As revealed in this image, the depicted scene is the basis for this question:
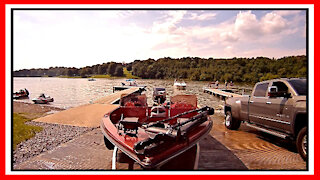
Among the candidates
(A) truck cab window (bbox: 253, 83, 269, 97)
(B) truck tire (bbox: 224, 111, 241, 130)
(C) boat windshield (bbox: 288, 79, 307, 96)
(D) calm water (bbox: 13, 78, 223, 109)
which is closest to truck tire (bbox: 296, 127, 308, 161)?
(C) boat windshield (bbox: 288, 79, 307, 96)

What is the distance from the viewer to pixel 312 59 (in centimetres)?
372

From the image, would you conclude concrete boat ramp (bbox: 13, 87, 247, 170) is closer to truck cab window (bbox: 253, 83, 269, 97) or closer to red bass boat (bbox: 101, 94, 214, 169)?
red bass boat (bbox: 101, 94, 214, 169)

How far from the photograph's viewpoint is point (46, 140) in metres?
6.09

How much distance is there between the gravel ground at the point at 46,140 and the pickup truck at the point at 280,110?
552 centimetres

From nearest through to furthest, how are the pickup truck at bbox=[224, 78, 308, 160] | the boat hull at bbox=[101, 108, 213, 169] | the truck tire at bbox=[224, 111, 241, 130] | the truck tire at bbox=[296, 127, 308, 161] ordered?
the boat hull at bbox=[101, 108, 213, 169]
the truck tire at bbox=[296, 127, 308, 161]
the pickup truck at bbox=[224, 78, 308, 160]
the truck tire at bbox=[224, 111, 241, 130]

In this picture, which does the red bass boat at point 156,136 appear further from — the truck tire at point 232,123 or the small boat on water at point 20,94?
the small boat on water at point 20,94

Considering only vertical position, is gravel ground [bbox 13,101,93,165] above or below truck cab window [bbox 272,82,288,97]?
below

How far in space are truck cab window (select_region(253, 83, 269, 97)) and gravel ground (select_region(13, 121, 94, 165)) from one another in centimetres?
579

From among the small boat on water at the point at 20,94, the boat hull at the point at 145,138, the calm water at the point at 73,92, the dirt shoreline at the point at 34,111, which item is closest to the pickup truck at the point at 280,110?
the boat hull at the point at 145,138

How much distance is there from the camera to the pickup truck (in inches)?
165

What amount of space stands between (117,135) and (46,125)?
5700mm

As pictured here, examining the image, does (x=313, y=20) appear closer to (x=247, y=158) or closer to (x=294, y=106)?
(x=294, y=106)

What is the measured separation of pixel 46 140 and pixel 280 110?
21.3 ft

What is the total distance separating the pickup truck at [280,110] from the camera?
4.19m
